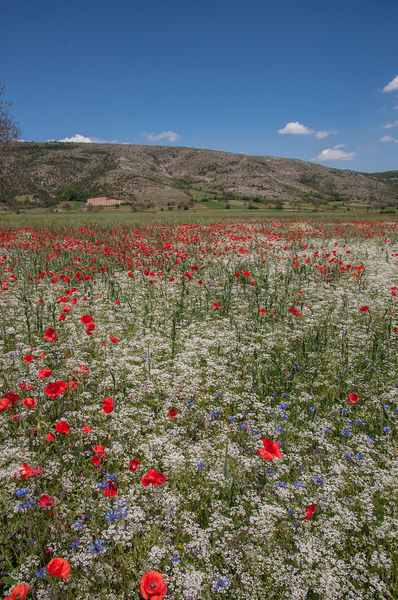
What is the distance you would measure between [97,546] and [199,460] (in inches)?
40.3

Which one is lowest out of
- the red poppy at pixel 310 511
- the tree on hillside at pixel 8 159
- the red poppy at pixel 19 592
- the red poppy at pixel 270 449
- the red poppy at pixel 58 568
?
the red poppy at pixel 310 511

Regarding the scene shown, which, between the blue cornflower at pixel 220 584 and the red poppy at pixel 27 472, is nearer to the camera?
the blue cornflower at pixel 220 584

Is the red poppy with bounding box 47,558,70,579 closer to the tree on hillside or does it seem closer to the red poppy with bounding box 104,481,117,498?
the red poppy with bounding box 104,481,117,498

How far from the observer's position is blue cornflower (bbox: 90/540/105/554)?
6.26 ft

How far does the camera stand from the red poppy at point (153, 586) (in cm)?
151

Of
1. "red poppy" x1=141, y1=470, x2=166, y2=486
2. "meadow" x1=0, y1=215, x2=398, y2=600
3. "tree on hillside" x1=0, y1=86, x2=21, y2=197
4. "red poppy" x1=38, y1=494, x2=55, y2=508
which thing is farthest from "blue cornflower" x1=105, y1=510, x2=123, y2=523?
"tree on hillside" x1=0, y1=86, x2=21, y2=197

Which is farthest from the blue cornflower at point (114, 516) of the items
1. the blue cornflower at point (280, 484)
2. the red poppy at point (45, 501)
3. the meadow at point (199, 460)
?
the blue cornflower at point (280, 484)

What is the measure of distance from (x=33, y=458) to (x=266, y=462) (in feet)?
7.06

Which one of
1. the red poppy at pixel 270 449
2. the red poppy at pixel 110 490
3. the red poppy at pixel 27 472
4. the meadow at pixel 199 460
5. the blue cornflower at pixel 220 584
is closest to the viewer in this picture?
the blue cornflower at pixel 220 584

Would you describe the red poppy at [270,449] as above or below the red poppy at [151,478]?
above

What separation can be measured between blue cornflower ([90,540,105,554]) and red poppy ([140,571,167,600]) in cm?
48

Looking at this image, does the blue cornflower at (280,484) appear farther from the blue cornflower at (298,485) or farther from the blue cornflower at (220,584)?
the blue cornflower at (220,584)

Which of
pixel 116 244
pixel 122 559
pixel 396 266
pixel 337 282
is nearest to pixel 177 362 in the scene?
pixel 122 559

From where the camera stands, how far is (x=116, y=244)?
1157cm
